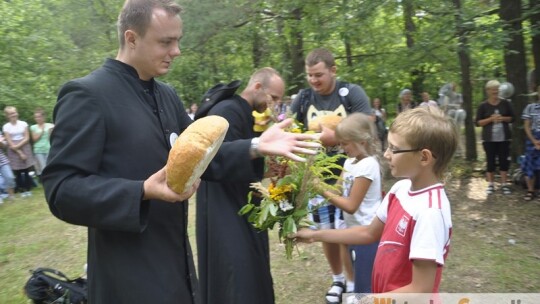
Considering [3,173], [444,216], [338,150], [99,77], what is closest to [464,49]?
[338,150]

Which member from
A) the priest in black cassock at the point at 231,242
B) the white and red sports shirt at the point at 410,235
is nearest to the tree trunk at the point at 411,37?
the priest in black cassock at the point at 231,242

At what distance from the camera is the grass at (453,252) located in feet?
15.8

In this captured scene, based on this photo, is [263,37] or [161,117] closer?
[161,117]

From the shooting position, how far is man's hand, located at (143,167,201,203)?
1.65 m

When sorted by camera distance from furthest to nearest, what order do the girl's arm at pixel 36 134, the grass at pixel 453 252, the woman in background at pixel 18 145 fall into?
the girl's arm at pixel 36 134
the woman in background at pixel 18 145
the grass at pixel 453 252

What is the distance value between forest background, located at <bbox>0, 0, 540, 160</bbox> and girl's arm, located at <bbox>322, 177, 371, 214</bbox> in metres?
4.94

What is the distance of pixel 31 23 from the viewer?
1666cm

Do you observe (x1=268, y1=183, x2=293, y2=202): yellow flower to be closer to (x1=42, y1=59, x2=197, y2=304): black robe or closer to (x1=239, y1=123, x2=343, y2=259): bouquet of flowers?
(x1=239, y1=123, x2=343, y2=259): bouquet of flowers

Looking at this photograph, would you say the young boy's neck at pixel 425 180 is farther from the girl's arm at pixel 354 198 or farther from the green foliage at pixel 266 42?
the green foliage at pixel 266 42

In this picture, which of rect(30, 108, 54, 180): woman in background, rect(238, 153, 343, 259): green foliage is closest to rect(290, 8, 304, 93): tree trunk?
rect(30, 108, 54, 180): woman in background

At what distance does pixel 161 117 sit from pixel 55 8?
19.6 m

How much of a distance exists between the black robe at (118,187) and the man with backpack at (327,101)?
212 centimetres

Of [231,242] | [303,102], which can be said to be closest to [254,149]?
[231,242]

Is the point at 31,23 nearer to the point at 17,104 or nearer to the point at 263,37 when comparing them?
the point at 17,104
